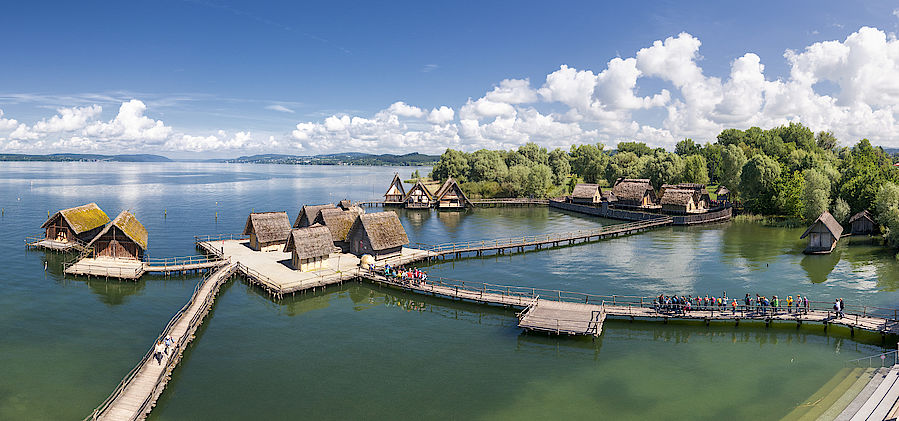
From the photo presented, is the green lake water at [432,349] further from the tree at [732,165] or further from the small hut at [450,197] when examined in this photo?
the small hut at [450,197]

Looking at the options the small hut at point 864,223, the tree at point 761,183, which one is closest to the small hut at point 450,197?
the tree at point 761,183

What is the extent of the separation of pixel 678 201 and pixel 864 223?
26557mm

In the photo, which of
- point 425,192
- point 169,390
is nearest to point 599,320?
point 169,390

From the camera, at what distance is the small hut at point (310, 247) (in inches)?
1758

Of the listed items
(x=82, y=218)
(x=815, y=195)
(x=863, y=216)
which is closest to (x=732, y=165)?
(x=815, y=195)

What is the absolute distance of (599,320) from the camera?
3306 centimetres

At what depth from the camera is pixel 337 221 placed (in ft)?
177

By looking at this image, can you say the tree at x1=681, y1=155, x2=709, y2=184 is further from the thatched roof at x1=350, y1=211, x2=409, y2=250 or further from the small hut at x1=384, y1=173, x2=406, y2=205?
the thatched roof at x1=350, y1=211, x2=409, y2=250

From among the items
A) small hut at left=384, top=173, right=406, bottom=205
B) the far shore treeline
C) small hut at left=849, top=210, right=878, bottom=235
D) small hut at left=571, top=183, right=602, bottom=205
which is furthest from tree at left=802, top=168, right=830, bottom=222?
small hut at left=384, top=173, right=406, bottom=205

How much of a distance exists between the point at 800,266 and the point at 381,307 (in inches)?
1706

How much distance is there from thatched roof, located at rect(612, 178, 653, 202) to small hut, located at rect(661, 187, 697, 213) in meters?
4.68

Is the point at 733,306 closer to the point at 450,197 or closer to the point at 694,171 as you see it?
the point at 450,197

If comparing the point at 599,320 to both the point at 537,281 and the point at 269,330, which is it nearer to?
the point at 537,281

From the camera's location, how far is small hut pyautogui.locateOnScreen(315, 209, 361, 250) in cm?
5328
